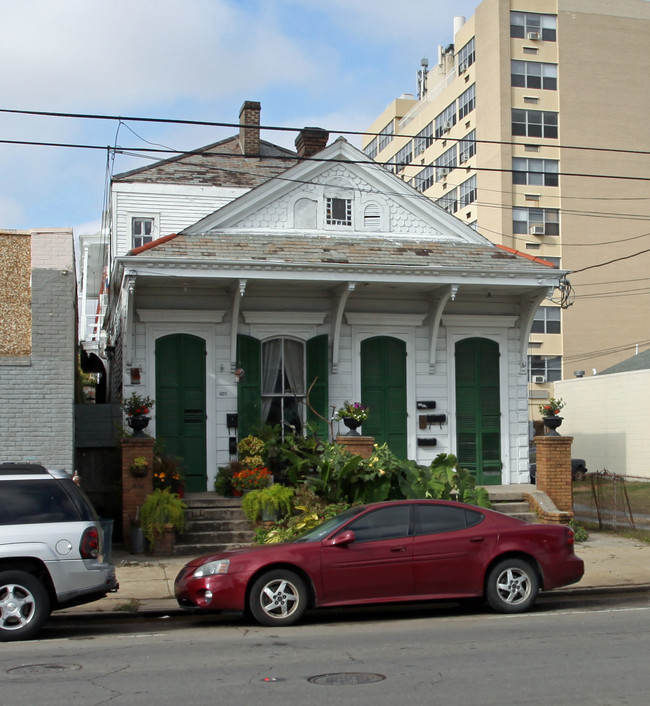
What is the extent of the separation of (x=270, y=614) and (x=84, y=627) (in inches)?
86.0

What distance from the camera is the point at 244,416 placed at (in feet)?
57.0

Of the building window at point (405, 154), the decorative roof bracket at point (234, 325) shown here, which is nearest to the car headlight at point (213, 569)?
the decorative roof bracket at point (234, 325)

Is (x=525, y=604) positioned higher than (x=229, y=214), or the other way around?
(x=229, y=214)

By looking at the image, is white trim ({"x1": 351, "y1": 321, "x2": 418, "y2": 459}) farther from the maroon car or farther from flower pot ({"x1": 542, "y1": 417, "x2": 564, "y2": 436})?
the maroon car

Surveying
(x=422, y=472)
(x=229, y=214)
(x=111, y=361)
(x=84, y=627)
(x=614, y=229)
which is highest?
(x=614, y=229)

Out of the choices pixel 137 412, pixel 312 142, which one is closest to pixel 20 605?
pixel 137 412

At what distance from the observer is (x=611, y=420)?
3262 cm

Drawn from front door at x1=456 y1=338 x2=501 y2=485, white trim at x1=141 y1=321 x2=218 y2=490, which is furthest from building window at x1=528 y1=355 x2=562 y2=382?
white trim at x1=141 y1=321 x2=218 y2=490

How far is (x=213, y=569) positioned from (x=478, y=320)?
32.4ft

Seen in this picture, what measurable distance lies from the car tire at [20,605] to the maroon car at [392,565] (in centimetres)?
159

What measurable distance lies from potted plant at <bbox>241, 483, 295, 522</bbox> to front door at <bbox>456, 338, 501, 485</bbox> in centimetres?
452

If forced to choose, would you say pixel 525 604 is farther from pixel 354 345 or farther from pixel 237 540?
pixel 354 345

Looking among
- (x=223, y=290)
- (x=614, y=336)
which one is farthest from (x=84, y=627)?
(x=614, y=336)

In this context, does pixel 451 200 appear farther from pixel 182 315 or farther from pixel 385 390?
pixel 182 315
